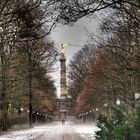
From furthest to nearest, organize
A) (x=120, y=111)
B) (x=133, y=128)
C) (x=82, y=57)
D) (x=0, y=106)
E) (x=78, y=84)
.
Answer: (x=78, y=84) → (x=82, y=57) → (x=0, y=106) → (x=120, y=111) → (x=133, y=128)

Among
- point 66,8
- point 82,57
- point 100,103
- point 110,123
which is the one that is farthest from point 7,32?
point 82,57

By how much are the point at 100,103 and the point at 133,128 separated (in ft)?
226

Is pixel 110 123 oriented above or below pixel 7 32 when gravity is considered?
below

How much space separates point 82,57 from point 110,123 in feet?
255

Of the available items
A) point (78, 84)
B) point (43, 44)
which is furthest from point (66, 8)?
point (78, 84)

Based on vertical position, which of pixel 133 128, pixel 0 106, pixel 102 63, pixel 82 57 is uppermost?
pixel 82 57

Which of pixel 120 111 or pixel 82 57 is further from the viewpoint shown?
pixel 82 57

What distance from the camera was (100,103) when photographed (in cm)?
8875

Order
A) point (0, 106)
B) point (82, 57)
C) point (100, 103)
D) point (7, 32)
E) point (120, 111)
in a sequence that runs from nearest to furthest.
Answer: point (120, 111)
point (7, 32)
point (0, 106)
point (100, 103)
point (82, 57)

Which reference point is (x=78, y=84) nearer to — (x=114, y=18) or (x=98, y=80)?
(x=98, y=80)

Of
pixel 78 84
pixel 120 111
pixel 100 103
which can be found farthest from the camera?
pixel 78 84

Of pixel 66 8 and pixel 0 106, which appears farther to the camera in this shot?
pixel 0 106

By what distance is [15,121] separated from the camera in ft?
249

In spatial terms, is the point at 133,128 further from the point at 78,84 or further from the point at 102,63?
the point at 78,84
